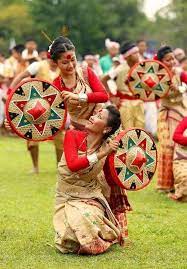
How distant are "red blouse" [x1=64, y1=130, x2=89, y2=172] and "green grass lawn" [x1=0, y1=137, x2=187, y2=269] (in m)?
0.69

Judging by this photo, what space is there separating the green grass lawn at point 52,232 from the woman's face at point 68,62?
1.39 metres

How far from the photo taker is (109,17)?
195 feet

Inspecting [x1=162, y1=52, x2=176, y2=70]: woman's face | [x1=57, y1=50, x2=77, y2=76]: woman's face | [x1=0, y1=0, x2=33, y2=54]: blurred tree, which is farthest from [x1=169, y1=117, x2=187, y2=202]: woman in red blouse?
[x1=0, y1=0, x2=33, y2=54]: blurred tree

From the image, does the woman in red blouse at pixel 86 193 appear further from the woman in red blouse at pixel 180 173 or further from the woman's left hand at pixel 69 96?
the woman in red blouse at pixel 180 173

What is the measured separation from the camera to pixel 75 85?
666 cm

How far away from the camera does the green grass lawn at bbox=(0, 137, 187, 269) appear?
19.3 ft

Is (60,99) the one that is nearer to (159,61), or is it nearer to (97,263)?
(97,263)

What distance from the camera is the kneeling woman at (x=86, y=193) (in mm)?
6016

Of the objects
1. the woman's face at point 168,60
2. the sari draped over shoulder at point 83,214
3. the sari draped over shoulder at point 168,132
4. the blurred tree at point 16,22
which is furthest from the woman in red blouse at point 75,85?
the blurred tree at point 16,22

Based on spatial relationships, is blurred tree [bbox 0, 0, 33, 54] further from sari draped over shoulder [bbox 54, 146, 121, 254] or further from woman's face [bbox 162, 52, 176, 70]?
sari draped over shoulder [bbox 54, 146, 121, 254]

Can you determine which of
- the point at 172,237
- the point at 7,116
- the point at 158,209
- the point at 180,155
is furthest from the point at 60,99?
the point at 180,155

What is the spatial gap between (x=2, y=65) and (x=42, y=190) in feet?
26.5

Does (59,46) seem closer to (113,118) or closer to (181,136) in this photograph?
(113,118)

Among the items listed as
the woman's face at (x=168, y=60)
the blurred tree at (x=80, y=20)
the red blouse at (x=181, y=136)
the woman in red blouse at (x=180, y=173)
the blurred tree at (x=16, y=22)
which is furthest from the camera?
Result: the blurred tree at (x=16, y=22)
